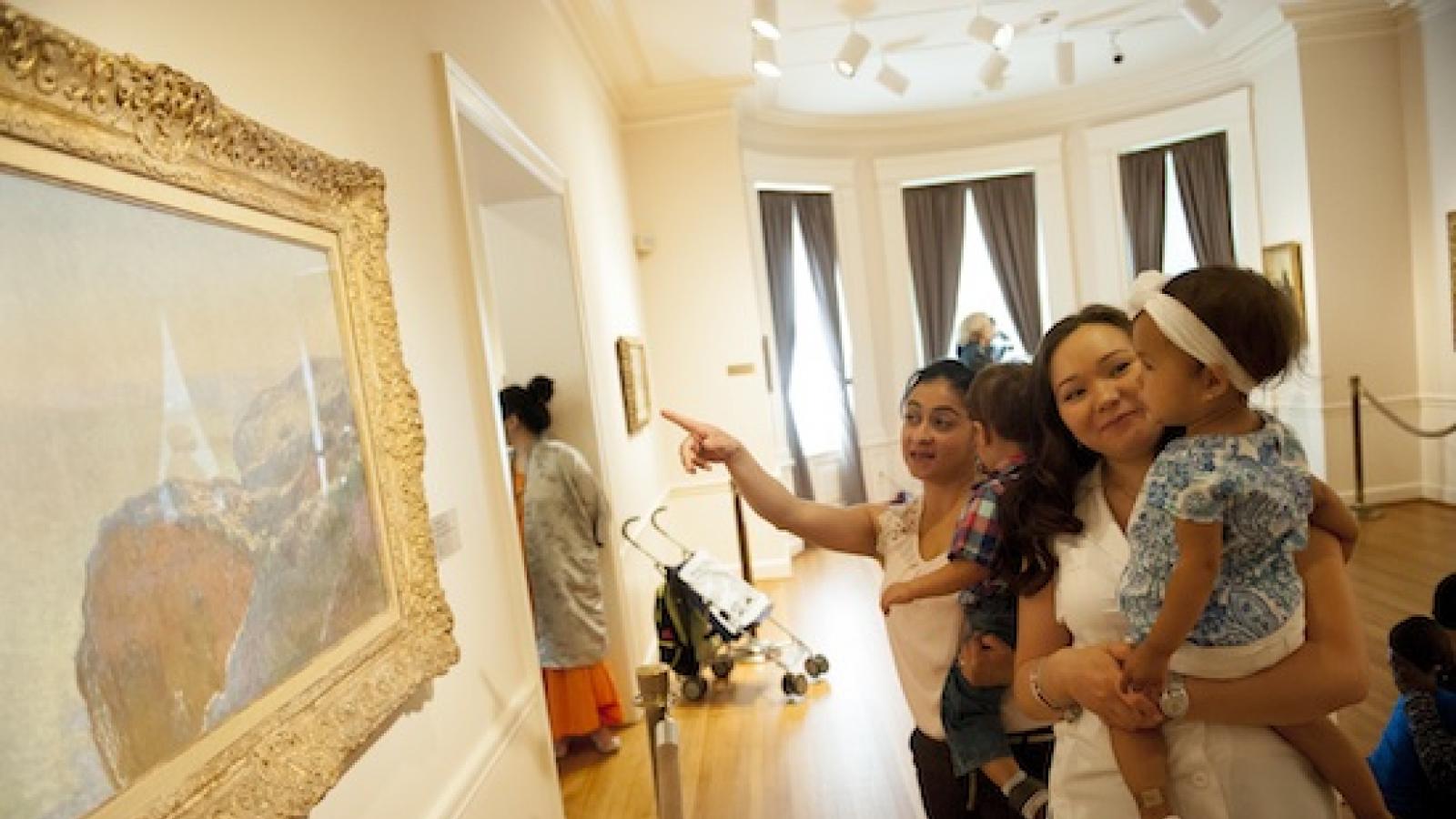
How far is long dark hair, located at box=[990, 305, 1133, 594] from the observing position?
1215 mm

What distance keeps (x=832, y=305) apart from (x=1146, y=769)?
6590 millimetres

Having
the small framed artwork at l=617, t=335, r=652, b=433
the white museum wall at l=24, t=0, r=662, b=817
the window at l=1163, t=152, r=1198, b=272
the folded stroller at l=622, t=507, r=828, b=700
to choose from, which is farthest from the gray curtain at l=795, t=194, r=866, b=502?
the white museum wall at l=24, t=0, r=662, b=817

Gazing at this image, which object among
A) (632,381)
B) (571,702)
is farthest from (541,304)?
(571,702)

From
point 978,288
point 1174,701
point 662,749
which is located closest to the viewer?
point 1174,701

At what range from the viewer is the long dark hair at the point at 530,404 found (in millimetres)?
3562

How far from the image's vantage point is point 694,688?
13.1 ft

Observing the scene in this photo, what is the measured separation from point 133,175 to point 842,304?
6992 millimetres

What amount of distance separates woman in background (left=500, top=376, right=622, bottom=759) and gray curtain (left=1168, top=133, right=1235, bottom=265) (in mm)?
6403

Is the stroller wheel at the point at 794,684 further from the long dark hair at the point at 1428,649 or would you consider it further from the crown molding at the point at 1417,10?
the crown molding at the point at 1417,10

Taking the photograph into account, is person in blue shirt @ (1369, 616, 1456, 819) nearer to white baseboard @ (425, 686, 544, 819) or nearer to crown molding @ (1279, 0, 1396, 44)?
white baseboard @ (425, 686, 544, 819)

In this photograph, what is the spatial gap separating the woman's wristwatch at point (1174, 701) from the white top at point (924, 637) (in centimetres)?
35

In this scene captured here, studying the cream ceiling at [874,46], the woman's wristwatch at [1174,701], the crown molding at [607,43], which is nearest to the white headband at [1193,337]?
the woman's wristwatch at [1174,701]

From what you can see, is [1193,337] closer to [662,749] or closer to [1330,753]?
[1330,753]

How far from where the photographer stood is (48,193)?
2.59ft
